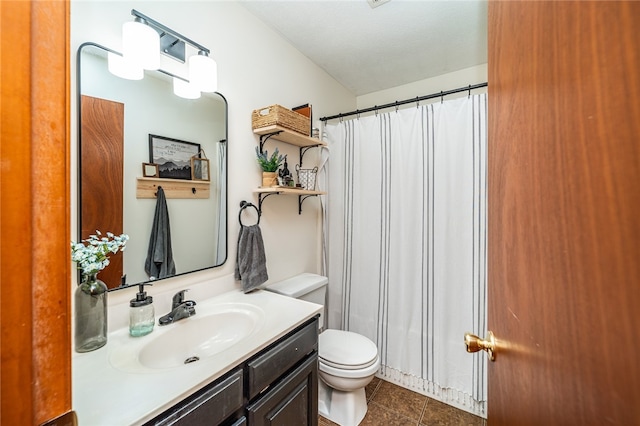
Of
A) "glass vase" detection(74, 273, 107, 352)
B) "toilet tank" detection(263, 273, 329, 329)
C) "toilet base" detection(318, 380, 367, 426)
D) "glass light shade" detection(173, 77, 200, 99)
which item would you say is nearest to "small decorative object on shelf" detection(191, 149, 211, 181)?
"glass light shade" detection(173, 77, 200, 99)

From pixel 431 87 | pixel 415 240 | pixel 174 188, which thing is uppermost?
pixel 431 87

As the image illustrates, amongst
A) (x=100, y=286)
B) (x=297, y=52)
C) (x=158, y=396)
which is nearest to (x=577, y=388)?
(x=158, y=396)

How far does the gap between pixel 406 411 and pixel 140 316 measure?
1741mm

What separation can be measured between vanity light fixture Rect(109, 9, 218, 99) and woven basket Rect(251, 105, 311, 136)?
0.28 meters

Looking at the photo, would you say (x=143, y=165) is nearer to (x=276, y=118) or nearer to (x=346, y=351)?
(x=276, y=118)

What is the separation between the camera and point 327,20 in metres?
1.65

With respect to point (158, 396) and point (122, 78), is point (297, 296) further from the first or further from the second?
point (122, 78)

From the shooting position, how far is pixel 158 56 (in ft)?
3.57

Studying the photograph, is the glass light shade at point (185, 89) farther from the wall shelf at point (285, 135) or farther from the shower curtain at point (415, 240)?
the shower curtain at point (415, 240)

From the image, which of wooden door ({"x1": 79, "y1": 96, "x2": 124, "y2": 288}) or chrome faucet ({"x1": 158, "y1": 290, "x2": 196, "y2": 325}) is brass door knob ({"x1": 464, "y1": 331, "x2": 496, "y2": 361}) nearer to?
chrome faucet ({"x1": 158, "y1": 290, "x2": 196, "y2": 325})

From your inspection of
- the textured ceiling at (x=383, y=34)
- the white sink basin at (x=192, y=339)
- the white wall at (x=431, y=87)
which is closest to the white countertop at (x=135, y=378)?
the white sink basin at (x=192, y=339)

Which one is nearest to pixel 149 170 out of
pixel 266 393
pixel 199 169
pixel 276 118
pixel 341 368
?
pixel 199 169

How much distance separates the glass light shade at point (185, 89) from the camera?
1.23m

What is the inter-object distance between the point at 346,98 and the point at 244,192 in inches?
64.5
